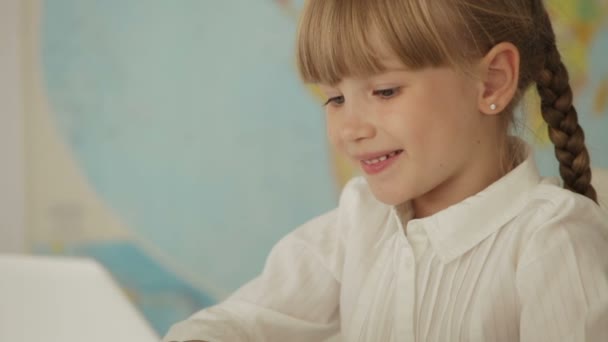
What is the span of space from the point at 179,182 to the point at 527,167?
4.71 ft

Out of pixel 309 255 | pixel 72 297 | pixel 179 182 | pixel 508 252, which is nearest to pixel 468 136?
pixel 508 252

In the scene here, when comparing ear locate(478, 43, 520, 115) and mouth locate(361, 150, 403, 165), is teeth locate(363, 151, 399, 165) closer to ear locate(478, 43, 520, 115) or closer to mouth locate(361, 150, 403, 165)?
mouth locate(361, 150, 403, 165)

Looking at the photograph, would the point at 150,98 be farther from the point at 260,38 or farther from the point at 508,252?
the point at 508,252

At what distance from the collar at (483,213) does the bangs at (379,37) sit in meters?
0.19

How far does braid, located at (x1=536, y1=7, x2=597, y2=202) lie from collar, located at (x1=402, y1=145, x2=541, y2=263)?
57 millimetres

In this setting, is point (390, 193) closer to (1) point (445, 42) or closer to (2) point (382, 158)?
(2) point (382, 158)

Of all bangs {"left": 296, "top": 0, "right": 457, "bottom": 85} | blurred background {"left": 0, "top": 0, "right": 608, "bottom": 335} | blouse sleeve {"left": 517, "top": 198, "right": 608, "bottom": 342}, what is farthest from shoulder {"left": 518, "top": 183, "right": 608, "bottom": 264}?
blurred background {"left": 0, "top": 0, "right": 608, "bottom": 335}

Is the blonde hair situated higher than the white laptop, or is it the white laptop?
the blonde hair

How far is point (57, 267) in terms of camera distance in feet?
3.15

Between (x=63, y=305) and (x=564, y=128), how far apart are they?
0.71 metres

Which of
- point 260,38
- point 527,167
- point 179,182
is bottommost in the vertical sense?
point 179,182

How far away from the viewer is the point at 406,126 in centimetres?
102

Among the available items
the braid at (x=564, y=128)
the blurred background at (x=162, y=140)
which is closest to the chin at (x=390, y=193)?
the braid at (x=564, y=128)

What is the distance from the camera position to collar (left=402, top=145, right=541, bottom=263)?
1.06 m
